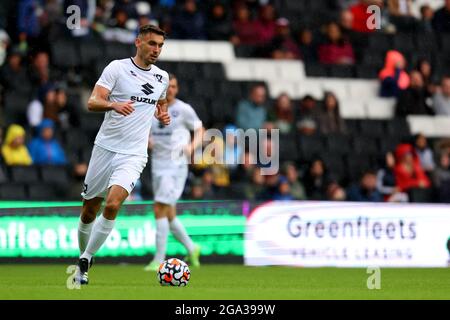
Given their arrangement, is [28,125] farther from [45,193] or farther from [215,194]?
[215,194]

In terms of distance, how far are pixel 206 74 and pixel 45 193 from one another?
5.06m

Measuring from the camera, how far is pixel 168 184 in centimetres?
1773

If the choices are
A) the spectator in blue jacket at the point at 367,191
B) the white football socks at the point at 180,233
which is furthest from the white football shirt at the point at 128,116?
the spectator in blue jacket at the point at 367,191

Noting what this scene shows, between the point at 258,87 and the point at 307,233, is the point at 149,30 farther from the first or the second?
the point at 258,87

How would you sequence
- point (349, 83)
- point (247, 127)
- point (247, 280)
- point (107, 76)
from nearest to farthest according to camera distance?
1. point (107, 76)
2. point (247, 280)
3. point (247, 127)
4. point (349, 83)

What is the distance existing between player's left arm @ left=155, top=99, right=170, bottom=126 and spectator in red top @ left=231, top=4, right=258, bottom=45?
1123 centimetres

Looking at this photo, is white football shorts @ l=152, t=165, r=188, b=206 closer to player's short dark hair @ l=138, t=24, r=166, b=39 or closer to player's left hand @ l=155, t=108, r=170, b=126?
player's left hand @ l=155, t=108, r=170, b=126

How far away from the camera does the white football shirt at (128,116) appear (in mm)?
13680

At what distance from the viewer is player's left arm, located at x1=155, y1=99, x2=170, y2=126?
13.9 meters

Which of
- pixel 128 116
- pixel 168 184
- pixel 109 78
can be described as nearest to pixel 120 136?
pixel 128 116

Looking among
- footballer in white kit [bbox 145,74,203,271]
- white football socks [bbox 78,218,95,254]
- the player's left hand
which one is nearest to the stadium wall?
footballer in white kit [bbox 145,74,203,271]

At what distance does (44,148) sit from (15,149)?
21.5 inches

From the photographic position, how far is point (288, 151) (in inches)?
916
